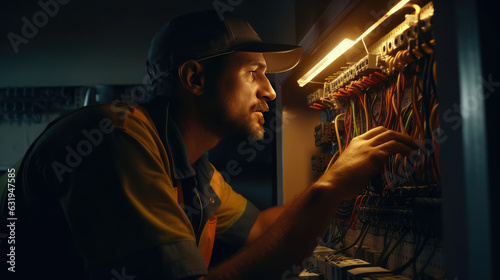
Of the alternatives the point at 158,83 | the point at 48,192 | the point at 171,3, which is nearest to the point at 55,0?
the point at 171,3

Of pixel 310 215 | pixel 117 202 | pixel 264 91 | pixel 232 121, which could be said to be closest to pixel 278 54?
pixel 264 91

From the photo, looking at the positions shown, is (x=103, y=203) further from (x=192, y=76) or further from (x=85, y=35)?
(x=85, y=35)

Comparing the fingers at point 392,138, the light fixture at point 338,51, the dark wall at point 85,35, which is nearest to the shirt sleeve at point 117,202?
the fingers at point 392,138

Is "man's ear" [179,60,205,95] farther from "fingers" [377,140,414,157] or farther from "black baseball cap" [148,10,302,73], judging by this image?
"fingers" [377,140,414,157]

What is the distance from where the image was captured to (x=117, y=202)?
0.65 meters

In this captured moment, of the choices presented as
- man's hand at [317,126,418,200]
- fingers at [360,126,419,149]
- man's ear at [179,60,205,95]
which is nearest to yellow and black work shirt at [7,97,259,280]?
man's ear at [179,60,205,95]

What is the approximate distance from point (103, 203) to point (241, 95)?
2.02ft

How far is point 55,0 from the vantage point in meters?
2.85

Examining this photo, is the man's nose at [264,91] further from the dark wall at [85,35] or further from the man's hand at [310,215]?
the dark wall at [85,35]

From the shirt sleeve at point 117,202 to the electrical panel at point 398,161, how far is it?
531mm

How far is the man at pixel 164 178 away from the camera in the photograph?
644 mm

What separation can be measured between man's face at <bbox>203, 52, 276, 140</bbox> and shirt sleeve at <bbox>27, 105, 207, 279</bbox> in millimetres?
440

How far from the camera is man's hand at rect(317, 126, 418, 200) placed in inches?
34.7

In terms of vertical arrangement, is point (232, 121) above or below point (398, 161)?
above
